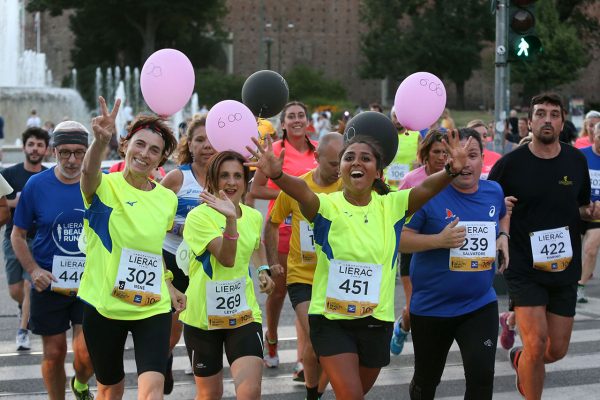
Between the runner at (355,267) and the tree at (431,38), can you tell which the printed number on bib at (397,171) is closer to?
the runner at (355,267)

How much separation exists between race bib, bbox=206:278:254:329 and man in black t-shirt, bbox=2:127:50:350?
2254 millimetres

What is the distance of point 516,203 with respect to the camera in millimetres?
6457

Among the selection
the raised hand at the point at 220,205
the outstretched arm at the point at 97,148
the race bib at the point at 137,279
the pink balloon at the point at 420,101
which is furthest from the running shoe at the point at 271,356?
the outstretched arm at the point at 97,148

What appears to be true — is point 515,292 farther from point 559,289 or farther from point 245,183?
point 245,183

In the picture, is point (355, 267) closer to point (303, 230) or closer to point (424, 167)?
point (303, 230)

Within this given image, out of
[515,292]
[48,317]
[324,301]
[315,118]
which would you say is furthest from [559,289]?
[315,118]

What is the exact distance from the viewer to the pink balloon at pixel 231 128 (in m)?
6.00

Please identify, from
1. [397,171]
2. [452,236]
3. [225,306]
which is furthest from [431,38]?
[225,306]

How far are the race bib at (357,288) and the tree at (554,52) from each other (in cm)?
4876

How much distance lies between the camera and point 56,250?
252 inches

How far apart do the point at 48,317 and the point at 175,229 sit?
3.47 ft

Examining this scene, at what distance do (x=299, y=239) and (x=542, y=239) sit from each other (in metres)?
1.52

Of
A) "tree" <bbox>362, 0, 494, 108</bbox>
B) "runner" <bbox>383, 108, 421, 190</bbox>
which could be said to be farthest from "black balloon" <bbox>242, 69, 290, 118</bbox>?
"tree" <bbox>362, 0, 494, 108</bbox>

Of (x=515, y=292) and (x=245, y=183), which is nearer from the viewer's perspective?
(x=245, y=183)
